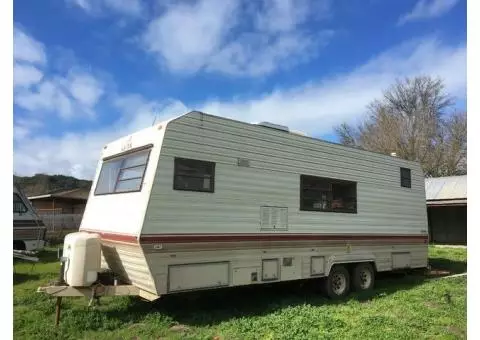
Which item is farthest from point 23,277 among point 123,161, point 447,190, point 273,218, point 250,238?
point 447,190

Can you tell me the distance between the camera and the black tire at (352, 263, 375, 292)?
1023 centimetres

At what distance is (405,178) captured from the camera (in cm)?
1192

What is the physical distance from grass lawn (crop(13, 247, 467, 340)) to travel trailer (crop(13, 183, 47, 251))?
529 centimetres

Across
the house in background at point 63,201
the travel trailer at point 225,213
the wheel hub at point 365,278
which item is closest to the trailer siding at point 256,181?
the travel trailer at point 225,213

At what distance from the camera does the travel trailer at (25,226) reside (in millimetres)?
15141

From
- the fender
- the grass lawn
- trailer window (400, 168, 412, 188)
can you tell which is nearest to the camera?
the grass lawn

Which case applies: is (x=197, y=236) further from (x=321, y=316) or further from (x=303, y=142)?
(x=303, y=142)

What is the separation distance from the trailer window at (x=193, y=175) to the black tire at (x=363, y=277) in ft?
14.9

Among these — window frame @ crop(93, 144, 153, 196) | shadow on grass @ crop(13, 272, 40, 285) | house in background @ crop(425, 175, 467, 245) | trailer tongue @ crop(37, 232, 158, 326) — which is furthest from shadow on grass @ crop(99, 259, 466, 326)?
house in background @ crop(425, 175, 467, 245)

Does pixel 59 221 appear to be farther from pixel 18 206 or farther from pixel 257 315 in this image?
pixel 257 315

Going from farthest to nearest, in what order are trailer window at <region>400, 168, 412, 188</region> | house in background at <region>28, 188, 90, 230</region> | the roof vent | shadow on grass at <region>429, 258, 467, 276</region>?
house in background at <region>28, 188, 90, 230</region> → shadow on grass at <region>429, 258, 467, 276</region> → trailer window at <region>400, 168, 412, 188</region> → the roof vent

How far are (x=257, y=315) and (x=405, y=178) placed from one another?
618cm

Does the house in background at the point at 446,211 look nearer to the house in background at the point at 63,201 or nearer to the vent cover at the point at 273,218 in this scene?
the vent cover at the point at 273,218

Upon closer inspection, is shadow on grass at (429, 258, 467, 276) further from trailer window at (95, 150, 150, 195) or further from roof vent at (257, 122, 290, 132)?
trailer window at (95, 150, 150, 195)
